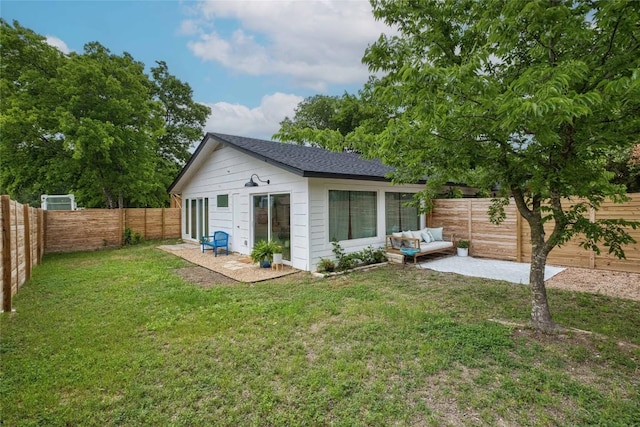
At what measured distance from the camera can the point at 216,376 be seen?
299 cm

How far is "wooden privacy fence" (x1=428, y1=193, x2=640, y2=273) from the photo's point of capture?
7.07 m

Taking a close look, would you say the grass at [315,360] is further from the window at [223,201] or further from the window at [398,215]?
the window at [223,201]

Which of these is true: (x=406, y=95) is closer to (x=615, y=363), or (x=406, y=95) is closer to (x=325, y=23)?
(x=615, y=363)

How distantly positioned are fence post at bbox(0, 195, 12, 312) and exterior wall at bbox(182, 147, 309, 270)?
17.3 feet

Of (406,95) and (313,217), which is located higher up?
(406,95)

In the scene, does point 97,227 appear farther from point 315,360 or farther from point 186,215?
point 315,360

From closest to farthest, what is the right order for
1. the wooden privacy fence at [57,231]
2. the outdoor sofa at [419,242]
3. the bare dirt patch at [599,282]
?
the wooden privacy fence at [57,231]
the bare dirt patch at [599,282]
the outdoor sofa at [419,242]

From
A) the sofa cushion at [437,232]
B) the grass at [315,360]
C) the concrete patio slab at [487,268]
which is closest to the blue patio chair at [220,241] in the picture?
the grass at [315,360]

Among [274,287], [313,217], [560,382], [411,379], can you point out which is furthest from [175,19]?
[560,382]

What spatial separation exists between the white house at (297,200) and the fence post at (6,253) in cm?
489

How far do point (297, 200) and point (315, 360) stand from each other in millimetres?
5054

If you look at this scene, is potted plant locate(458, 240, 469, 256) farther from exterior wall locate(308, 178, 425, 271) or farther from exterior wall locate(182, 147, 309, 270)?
exterior wall locate(182, 147, 309, 270)

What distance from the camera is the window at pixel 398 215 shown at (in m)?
9.66

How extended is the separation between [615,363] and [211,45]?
38.1ft
